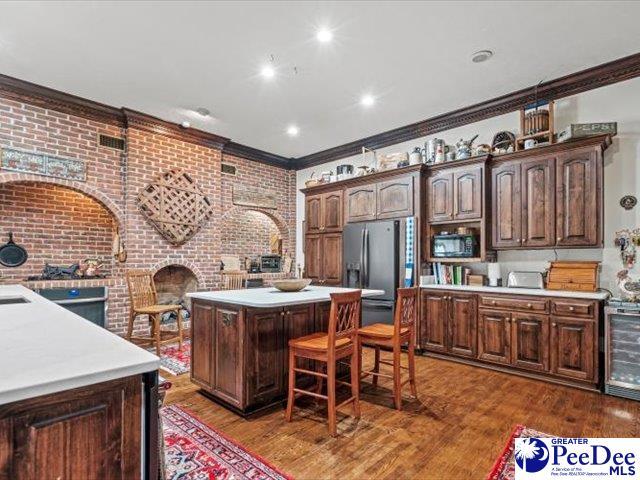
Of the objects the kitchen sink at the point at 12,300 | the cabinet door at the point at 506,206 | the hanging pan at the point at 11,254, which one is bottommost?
the kitchen sink at the point at 12,300

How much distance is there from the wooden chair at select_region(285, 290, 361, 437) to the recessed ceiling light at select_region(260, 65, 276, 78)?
7.78 feet

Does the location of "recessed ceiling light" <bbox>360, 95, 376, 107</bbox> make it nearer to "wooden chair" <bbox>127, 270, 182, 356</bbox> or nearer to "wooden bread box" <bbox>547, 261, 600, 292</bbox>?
"wooden bread box" <bbox>547, 261, 600, 292</bbox>

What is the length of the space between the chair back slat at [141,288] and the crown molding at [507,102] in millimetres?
3479

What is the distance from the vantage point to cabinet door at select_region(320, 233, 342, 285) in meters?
5.25

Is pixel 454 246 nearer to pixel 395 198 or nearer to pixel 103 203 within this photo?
pixel 395 198

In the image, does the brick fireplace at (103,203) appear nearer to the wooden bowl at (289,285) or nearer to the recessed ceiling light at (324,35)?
the wooden bowl at (289,285)

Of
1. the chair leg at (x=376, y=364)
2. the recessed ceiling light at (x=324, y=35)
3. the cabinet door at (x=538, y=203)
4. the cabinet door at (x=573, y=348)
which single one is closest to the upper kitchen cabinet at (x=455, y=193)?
the cabinet door at (x=538, y=203)

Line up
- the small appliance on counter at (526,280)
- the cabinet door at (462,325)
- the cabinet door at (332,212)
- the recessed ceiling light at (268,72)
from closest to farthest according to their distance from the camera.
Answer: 1. the recessed ceiling light at (268,72)
2. the small appliance on counter at (526,280)
3. the cabinet door at (462,325)
4. the cabinet door at (332,212)

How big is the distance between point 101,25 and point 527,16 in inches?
131

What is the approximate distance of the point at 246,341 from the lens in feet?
8.09

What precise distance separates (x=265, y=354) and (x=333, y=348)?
593mm

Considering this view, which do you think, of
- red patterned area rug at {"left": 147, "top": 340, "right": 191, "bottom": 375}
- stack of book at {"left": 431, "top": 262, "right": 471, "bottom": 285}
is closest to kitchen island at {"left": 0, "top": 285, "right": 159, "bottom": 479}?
red patterned area rug at {"left": 147, "top": 340, "right": 191, "bottom": 375}

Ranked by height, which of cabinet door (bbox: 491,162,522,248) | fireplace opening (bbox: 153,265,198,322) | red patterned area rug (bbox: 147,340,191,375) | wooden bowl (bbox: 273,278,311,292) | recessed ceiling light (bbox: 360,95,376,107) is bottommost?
red patterned area rug (bbox: 147,340,191,375)

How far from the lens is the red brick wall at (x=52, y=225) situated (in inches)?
164
